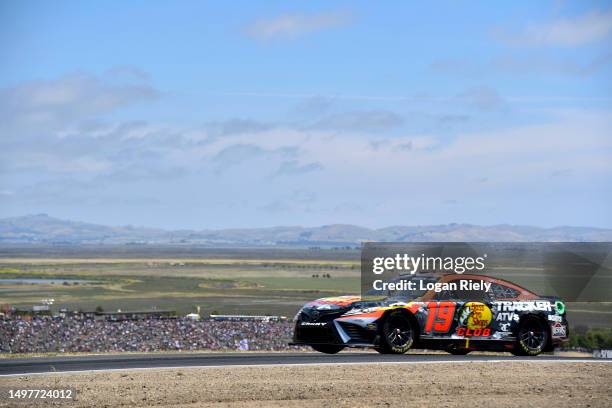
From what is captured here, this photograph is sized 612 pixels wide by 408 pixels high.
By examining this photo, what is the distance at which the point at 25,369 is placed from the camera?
57.0 ft

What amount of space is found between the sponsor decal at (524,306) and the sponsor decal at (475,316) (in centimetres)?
26

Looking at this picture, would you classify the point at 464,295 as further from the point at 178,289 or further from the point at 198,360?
the point at 178,289

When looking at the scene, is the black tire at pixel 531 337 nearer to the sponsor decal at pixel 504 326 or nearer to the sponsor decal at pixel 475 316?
the sponsor decal at pixel 504 326

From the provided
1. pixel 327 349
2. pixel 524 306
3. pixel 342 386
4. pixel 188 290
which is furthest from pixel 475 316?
pixel 188 290

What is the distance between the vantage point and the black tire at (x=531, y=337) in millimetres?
19922

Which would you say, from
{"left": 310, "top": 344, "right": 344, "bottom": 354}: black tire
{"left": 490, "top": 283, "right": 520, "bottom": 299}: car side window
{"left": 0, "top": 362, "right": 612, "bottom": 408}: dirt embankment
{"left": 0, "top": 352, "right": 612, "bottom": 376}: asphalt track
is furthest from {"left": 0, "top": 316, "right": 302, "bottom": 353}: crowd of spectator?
{"left": 0, "top": 362, "right": 612, "bottom": 408}: dirt embankment

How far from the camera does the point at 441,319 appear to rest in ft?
62.8

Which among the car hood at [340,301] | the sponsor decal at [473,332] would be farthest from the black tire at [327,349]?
the sponsor decal at [473,332]

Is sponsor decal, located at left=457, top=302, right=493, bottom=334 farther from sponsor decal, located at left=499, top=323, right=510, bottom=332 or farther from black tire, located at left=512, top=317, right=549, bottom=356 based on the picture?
black tire, located at left=512, top=317, right=549, bottom=356

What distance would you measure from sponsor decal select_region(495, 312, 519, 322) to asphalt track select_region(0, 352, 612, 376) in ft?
2.42

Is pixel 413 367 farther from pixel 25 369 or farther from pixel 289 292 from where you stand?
pixel 289 292

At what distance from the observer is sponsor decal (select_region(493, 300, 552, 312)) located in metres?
19.7

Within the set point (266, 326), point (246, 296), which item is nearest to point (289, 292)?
point (246, 296)

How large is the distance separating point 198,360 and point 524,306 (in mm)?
6237
